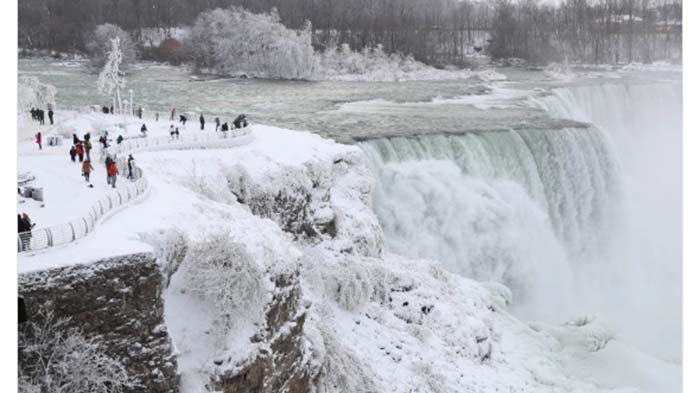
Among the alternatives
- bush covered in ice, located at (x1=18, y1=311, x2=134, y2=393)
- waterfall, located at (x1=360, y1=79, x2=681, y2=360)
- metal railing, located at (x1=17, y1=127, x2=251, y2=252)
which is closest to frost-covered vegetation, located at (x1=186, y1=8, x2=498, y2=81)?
waterfall, located at (x1=360, y1=79, x2=681, y2=360)

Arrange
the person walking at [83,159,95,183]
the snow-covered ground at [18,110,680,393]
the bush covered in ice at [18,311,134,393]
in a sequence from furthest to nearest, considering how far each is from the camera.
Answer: the person walking at [83,159,95,183]
the snow-covered ground at [18,110,680,393]
the bush covered in ice at [18,311,134,393]

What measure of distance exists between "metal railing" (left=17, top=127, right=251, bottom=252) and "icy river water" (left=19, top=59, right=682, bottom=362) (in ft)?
21.2

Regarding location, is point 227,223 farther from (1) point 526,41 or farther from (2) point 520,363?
(1) point 526,41

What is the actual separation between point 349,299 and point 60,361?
10070mm

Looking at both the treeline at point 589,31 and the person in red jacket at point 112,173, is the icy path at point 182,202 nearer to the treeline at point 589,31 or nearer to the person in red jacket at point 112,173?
the person in red jacket at point 112,173

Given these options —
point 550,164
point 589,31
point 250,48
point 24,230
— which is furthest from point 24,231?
point 589,31

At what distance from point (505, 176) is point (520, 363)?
38.5 feet

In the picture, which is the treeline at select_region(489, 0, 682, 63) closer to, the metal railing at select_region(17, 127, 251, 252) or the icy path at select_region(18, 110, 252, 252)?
the metal railing at select_region(17, 127, 251, 252)

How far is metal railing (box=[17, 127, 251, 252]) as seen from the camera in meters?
11.4

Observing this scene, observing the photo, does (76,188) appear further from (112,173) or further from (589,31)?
(589,31)

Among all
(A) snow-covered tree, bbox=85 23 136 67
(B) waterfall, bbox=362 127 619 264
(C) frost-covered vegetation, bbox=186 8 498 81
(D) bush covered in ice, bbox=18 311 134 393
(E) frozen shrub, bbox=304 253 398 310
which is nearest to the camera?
(D) bush covered in ice, bbox=18 311 134 393

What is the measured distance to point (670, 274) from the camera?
30.5 m

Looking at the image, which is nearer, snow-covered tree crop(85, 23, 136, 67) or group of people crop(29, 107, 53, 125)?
group of people crop(29, 107, 53, 125)
